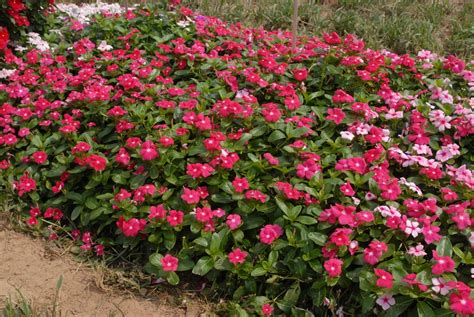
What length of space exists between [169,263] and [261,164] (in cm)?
72

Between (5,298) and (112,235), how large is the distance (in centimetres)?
65

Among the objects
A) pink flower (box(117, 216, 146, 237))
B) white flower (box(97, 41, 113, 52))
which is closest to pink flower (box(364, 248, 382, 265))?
pink flower (box(117, 216, 146, 237))

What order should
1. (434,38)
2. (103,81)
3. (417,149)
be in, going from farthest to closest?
(434,38) → (103,81) → (417,149)

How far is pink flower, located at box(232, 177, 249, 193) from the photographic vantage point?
2.76m

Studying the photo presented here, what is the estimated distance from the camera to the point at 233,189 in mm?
2820

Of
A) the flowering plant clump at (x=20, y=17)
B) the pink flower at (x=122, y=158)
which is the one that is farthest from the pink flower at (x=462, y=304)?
the flowering plant clump at (x=20, y=17)

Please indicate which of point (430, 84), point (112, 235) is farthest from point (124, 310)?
point (430, 84)

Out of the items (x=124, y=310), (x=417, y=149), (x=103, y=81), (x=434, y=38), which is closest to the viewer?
(x=124, y=310)

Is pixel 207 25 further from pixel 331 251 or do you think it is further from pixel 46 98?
pixel 331 251

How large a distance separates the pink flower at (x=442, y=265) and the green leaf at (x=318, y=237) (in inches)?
19.6

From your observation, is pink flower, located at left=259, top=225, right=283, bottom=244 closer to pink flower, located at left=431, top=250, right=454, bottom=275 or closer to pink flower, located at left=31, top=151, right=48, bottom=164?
pink flower, located at left=431, top=250, right=454, bottom=275

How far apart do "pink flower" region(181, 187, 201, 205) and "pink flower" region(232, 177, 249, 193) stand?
20cm

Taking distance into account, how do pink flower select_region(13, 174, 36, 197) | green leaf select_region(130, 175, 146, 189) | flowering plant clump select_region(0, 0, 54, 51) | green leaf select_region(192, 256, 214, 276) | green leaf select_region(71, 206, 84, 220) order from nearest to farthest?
green leaf select_region(192, 256, 214, 276), green leaf select_region(130, 175, 146, 189), green leaf select_region(71, 206, 84, 220), pink flower select_region(13, 174, 36, 197), flowering plant clump select_region(0, 0, 54, 51)

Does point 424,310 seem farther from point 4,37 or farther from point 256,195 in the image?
point 4,37
